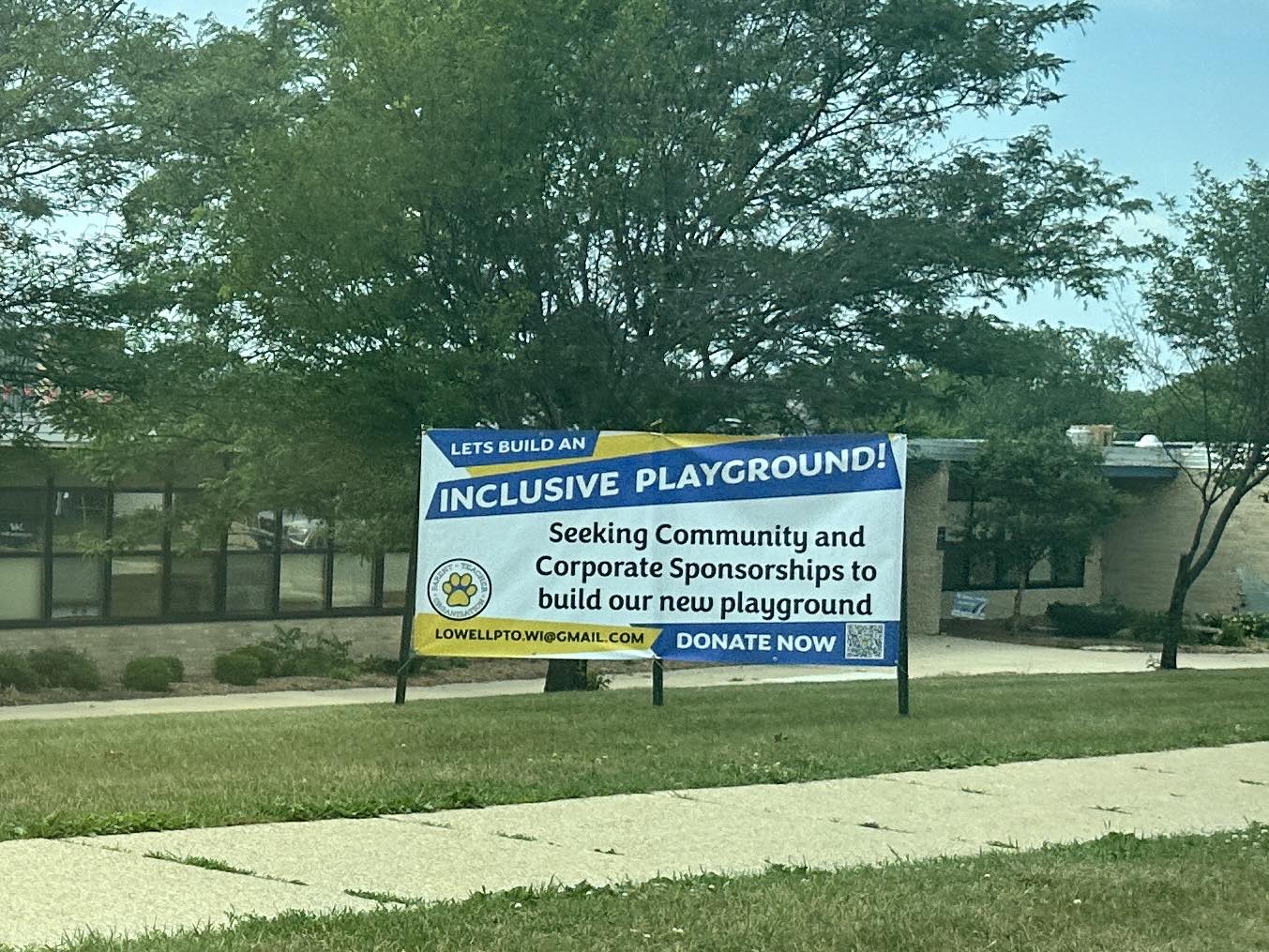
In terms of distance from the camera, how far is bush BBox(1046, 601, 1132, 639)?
36.7m

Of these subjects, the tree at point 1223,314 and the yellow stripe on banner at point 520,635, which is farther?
the tree at point 1223,314

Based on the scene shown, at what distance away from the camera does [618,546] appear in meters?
12.9

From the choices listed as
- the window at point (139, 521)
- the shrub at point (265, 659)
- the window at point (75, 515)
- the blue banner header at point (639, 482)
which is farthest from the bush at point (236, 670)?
the blue banner header at point (639, 482)

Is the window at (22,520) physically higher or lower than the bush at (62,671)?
higher

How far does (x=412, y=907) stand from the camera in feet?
20.0

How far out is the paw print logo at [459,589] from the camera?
42.3 ft

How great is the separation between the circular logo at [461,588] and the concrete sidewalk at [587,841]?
3.85 m

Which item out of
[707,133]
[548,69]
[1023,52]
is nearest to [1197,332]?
[1023,52]

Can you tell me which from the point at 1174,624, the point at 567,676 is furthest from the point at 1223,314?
the point at 567,676

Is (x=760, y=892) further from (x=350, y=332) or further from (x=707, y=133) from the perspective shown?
(x=707, y=133)

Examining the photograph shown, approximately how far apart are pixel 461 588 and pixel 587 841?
5406mm

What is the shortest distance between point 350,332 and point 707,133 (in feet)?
13.5

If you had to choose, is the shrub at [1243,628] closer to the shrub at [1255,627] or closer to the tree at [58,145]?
the shrub at [1255,627]

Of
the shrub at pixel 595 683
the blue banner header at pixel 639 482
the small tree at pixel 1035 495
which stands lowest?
the shrub at pixel 595 683
